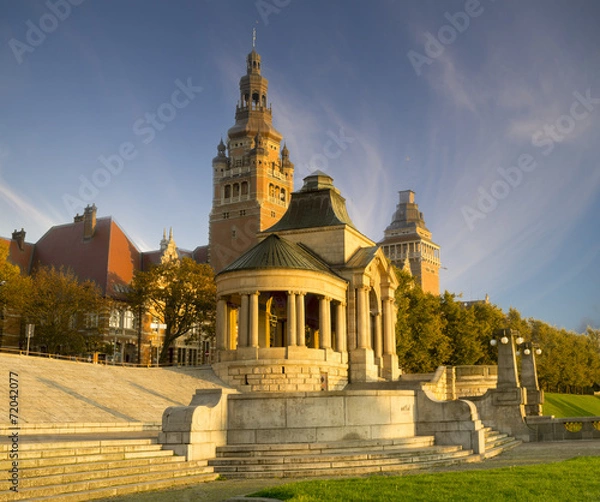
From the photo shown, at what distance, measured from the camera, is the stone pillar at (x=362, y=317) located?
151ft

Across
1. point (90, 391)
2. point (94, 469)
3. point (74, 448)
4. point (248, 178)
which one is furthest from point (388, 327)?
point (248, 178)

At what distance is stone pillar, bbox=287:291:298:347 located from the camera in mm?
41125

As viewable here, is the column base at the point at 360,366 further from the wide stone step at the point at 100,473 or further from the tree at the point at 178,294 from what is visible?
the wide stone step at the point at 100,473

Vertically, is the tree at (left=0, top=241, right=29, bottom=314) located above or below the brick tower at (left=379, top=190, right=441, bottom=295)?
below

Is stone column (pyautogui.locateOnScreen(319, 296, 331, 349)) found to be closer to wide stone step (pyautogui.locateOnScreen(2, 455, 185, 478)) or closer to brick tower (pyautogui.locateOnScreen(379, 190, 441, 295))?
wide stone step (pyautogui.locateOnScreen(2, 455, 185, 478))

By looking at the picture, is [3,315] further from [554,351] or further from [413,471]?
[554,351]

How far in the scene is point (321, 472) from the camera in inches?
662

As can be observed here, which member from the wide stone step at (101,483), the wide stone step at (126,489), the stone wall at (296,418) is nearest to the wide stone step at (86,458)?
the wide stone step at (101,483)

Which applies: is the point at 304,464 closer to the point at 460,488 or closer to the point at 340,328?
the point at 460,488

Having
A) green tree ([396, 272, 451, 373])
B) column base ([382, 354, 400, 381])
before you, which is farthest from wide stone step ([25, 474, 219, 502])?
green tree ([396, 272, 451, 373])

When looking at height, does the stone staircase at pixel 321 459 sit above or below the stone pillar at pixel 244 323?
below

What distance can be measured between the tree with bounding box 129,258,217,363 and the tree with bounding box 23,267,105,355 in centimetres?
629

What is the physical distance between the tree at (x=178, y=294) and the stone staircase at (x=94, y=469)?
1972 inches

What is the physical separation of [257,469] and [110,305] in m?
54.6
